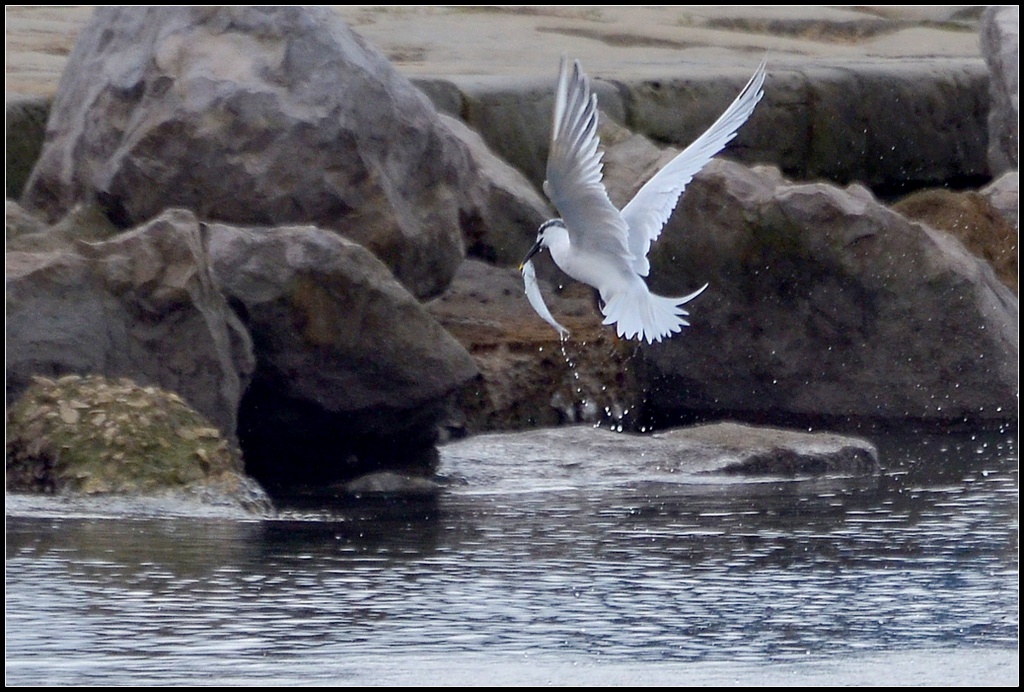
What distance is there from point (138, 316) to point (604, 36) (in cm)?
1269

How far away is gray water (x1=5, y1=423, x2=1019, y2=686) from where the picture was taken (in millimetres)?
5609

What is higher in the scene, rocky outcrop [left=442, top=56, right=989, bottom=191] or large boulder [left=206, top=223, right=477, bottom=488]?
rocky outcrop [left=442, top=56, right=989, bottom=191]

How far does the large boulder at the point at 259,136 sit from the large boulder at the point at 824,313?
4.54ft

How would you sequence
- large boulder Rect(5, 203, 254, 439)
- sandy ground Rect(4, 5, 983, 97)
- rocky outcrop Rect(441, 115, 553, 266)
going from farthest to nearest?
sandy ground Rect(4, 5, 983, 97), rocky outcrop Rect(441, 115, 553, 266), large boulder Rect(5, 203, 254, 439)

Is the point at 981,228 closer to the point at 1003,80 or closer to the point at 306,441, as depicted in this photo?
the point at 1003,80

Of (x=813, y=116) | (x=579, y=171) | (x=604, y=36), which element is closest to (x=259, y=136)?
(x=579, y=171)

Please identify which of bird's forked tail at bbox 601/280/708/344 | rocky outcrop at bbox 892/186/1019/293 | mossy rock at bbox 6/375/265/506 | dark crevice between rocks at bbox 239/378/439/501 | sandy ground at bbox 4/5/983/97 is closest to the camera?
mossy rock at bbox 6/375/265/506

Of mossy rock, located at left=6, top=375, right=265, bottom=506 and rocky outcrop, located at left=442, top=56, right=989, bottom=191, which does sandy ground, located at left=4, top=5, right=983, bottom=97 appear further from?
mossy rock, located at left=6, top=375, right=265, bottom=506

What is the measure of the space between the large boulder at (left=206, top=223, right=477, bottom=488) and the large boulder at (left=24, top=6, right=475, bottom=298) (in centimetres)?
92

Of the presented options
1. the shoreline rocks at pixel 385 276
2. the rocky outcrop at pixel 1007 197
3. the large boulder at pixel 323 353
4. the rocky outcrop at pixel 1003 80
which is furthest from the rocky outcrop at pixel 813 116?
the large boulder at pixel 323 353

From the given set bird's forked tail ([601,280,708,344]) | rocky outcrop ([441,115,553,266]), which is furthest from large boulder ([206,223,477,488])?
rocky outcrop ([441,115,553,266])

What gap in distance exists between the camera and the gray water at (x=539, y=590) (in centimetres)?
561

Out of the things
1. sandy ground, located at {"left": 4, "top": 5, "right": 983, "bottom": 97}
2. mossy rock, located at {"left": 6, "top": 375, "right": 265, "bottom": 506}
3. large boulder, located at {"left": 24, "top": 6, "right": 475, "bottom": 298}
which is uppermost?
sandy ground, located at {"left": 4, "top": 5, "right": 983, "bottom": 97}

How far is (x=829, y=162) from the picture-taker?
18328mm
